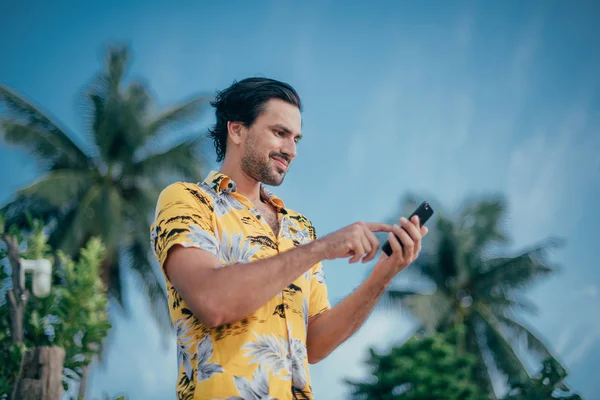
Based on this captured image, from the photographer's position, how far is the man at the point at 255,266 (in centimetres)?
219

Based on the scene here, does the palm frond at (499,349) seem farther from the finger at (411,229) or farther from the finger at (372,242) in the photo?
the finger at (372,242)

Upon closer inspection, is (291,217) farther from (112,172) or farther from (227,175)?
(112,172)

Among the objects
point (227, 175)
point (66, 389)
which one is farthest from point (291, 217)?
point (66, 389)

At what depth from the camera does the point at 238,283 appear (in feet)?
7.08

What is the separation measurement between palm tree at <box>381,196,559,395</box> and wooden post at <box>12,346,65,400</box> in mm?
22778

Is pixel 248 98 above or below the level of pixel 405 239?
above

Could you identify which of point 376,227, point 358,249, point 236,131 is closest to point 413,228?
point 376,227

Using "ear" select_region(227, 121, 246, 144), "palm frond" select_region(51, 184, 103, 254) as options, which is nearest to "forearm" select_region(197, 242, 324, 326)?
"ear" select_region(227, 121, 246, 144)

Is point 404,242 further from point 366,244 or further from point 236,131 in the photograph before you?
point 236,131

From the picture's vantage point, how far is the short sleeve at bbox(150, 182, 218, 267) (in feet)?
7.62

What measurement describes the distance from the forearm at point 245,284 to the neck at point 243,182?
28.1 inches

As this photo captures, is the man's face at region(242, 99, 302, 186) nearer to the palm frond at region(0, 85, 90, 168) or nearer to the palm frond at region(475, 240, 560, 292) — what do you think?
the palm frond at region(0, 85, 90, 168)

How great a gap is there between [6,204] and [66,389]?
1225 cm

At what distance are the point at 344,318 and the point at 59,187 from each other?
18.1 metres
